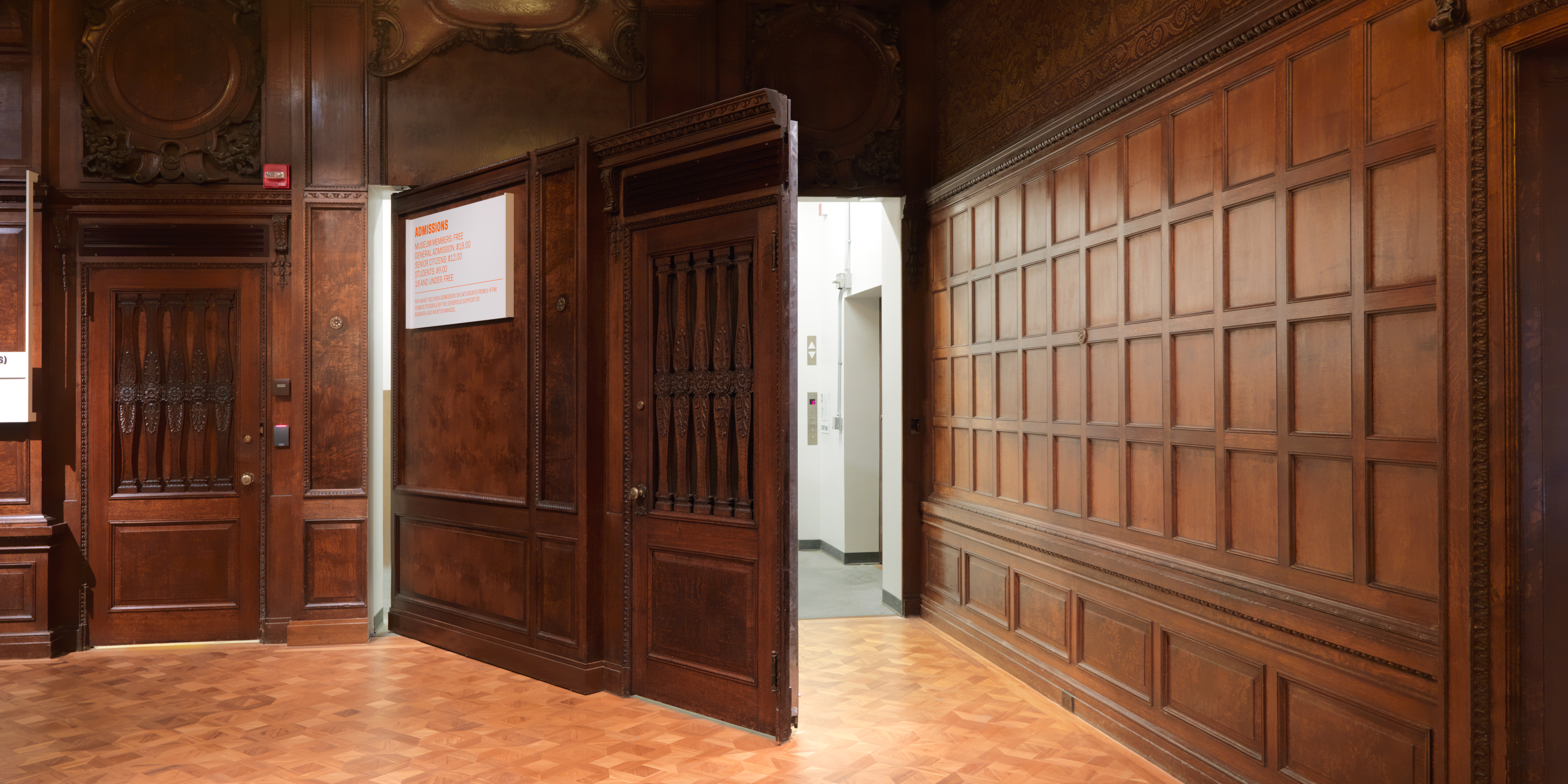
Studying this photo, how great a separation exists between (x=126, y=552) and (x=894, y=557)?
5104 millimetres

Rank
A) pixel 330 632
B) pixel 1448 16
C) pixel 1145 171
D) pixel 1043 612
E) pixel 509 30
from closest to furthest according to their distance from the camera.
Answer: pixel 1448 16, pixel 1145 171, pixel 1043 612, pixel 330 632, pixel 509 30

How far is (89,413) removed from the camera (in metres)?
6.03

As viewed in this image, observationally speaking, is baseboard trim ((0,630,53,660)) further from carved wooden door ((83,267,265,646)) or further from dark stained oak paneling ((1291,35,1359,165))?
dark stained oak paneling ((1291,35,1359,165))

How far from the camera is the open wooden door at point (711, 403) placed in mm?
4391

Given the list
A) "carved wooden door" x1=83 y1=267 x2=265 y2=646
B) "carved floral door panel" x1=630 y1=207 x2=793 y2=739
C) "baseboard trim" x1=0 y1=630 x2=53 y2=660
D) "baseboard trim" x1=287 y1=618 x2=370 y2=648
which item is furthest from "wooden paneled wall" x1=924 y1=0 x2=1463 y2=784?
"baseboard trim" x1=0 y1=630 x2=53 y2=660

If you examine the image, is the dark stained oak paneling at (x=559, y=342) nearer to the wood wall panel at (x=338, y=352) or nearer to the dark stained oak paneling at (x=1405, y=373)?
the wood wall panel at (x=338, y=352)

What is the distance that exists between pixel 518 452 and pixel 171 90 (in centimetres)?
338

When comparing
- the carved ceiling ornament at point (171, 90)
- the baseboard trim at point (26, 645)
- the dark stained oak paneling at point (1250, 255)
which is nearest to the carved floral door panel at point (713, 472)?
the dark stained oak paneling at point (1250, 255)

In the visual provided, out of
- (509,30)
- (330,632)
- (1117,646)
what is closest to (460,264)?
(509,30)

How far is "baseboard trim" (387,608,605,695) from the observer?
16.8 feet

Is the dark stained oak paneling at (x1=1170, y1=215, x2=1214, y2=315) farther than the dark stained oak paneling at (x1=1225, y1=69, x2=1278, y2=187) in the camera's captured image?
Yes

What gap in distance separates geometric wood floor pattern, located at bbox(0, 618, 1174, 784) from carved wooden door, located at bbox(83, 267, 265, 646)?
360 millimetres

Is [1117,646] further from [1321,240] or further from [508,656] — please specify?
[508,656]

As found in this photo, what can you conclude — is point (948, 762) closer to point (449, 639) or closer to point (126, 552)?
point (449, 639)
